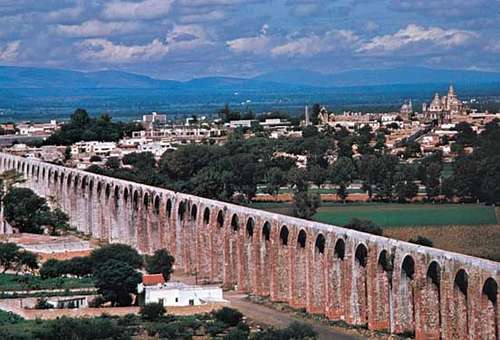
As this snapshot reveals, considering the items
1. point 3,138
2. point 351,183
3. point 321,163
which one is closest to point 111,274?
point 351,183

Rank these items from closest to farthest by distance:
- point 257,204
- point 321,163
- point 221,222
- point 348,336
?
point 348,336
point 221,222
point 257,204
point 321,163

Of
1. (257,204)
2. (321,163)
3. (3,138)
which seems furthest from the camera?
(3,138)

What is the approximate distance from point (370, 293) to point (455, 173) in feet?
127

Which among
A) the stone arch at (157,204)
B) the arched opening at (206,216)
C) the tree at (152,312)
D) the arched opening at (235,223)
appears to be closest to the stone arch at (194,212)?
the arched opening at (206,216)

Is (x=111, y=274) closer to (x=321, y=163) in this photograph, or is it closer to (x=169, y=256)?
(x=169, y=256)

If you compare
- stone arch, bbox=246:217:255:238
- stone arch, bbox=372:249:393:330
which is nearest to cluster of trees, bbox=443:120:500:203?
stone arch, bbox=246:217:255:238

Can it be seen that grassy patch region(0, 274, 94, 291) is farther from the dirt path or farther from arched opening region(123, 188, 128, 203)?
arched opening region(123, 188, 128, 203)

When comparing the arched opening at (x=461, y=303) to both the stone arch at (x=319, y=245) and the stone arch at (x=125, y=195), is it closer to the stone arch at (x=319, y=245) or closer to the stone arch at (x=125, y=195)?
the stone arch at (x=319, y=245)

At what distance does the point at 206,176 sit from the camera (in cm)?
8438

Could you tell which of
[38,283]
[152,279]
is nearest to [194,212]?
[38,283]

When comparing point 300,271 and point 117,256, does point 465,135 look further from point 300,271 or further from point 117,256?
point 300,271

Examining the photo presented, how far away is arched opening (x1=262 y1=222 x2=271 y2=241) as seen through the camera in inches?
2029

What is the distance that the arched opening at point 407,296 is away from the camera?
138 ft

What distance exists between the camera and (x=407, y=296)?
4234 centimetres
